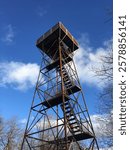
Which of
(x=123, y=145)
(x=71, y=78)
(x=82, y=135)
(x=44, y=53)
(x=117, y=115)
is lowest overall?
(x=123, y=145)

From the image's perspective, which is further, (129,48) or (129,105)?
(129,48)

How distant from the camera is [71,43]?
1941 cm

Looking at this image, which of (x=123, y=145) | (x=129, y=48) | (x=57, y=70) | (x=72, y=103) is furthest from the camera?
(x=57, y=70)

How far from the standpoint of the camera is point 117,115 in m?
6.47

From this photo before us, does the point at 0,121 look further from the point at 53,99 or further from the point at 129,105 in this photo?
the point at 129,105

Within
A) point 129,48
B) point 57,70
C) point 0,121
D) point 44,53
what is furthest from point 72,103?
point 0,121

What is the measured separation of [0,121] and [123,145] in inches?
1160

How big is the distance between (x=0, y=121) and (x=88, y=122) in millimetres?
20122

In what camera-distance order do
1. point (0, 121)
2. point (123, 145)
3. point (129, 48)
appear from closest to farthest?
point (123, 145), point (129, 48), point (0, 121)

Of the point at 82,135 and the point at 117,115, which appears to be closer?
the point at 117,115

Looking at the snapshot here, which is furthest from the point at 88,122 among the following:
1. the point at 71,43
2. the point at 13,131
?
the point at 13,131

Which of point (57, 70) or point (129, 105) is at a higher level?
point (57, 70)

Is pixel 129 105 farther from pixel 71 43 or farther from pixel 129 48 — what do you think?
pixel 71 43

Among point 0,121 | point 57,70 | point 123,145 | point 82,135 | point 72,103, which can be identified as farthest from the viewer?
point 0,121
